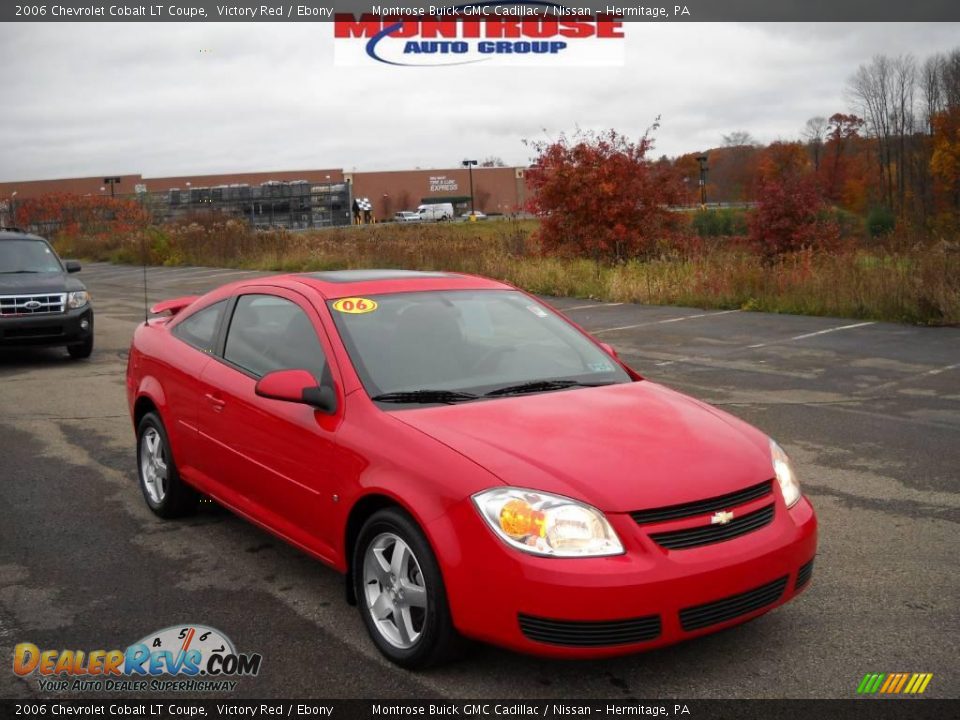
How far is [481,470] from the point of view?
3.61m

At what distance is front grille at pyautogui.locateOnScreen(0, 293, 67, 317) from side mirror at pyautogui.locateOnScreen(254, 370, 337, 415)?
31.6 ft

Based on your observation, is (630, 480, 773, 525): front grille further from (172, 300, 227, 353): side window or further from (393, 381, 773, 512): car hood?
(172, 300, 227, 353): side window

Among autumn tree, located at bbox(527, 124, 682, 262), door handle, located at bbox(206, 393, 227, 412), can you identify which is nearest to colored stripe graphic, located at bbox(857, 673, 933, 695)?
door handle, located at bbox(206, 393, 227, 412)

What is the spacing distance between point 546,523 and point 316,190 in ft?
314

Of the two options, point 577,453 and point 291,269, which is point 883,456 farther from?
point 291,269

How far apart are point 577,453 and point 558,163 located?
1996 centimetres

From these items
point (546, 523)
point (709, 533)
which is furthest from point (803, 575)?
point (546, 523)

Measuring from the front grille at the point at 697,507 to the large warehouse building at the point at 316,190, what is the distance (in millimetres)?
71840

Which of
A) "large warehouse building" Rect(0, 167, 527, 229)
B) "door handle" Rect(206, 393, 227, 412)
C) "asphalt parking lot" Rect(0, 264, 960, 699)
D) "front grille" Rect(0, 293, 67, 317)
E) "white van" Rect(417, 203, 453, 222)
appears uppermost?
"large warehouse building" Rect(0, 167, 527, 229)

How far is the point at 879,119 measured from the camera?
241 ft

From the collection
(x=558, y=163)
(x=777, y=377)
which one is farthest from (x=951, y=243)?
(x=558, y=163)

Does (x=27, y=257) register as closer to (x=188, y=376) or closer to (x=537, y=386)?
(x=188, y=376)

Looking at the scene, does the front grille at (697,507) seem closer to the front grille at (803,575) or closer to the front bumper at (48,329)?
the front grille at (803,575)

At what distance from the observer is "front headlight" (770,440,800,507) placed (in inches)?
157
